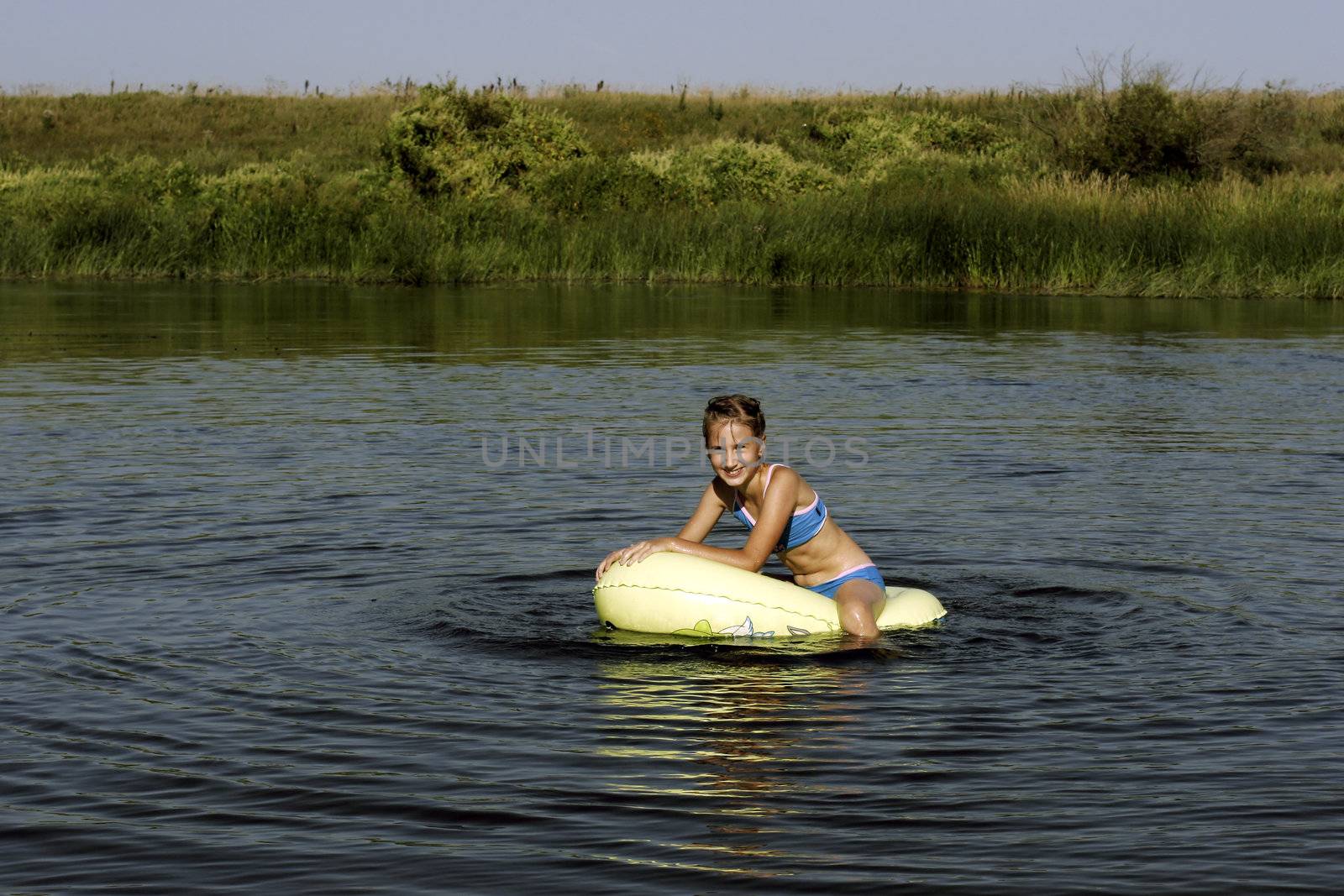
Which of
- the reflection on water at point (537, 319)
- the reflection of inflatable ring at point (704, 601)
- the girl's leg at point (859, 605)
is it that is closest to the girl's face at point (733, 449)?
the reflection of inflatable ring at point (704, 601)

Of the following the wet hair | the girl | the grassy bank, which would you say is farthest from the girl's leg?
the grassy bank

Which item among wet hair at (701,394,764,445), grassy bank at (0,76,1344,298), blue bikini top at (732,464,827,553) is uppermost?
grassy bank at (0,76,1344,298)

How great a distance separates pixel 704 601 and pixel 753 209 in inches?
1136

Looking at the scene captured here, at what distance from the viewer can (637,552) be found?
7.67m

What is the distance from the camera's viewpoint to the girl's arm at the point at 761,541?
776cm

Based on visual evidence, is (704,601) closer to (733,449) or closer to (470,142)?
(733,449)

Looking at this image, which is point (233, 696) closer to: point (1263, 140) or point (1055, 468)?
point (1055, 468)

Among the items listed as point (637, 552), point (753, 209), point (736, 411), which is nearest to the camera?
point (736, 411)

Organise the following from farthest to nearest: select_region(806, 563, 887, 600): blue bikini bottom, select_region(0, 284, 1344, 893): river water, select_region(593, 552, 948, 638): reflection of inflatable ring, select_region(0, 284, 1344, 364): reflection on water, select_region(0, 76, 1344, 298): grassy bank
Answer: select_region(0, 76, 1344, 298): grassy bank, select_region(0, 284, 1344, 364): reflection on water, select_region(806, 563, 887, 600): blue bikini bottom, select_region(593, 552, 948, 638): reflection of inflatable ring, select_region(0, 284, 1344, 893): river water

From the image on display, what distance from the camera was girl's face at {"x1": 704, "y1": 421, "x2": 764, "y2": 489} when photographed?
300 inches

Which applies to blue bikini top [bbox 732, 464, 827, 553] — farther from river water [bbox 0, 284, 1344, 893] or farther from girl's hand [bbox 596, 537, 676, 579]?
river water [bbox 0, 284, 1344, 893]

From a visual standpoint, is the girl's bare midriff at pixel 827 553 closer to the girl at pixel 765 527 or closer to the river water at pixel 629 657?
the girl at pixel 765 527

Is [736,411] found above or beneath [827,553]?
above

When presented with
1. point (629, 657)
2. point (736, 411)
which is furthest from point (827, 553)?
point (629, 657)
